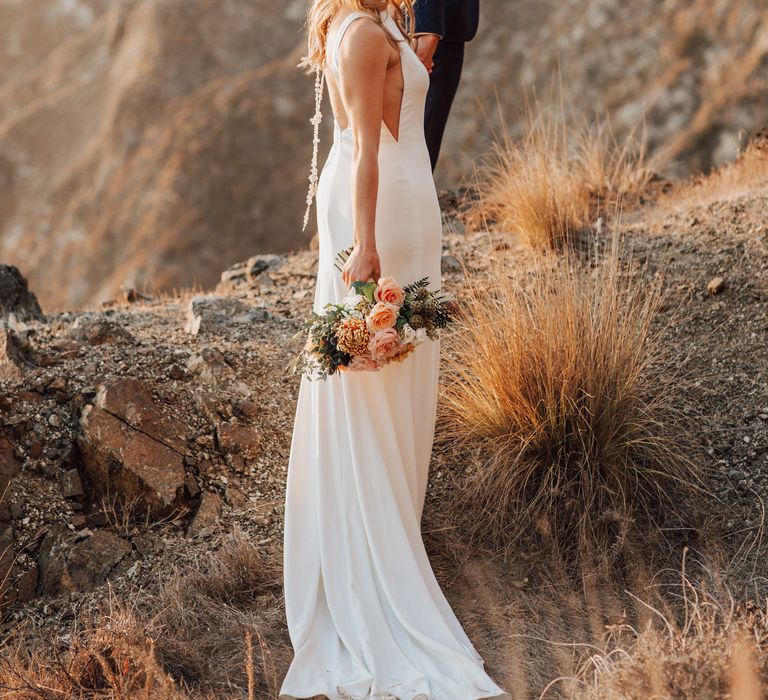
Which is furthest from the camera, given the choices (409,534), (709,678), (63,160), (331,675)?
(63,160)

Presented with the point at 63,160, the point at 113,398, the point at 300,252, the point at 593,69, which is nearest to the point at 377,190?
the point at 113,398

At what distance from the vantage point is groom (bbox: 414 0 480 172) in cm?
479

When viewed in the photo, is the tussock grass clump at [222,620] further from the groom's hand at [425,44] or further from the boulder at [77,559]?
the groom's hand at [425,44]

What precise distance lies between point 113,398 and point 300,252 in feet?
10.3

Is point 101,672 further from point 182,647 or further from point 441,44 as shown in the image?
point 441,44

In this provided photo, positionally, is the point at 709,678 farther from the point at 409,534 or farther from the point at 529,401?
the point at 529,401

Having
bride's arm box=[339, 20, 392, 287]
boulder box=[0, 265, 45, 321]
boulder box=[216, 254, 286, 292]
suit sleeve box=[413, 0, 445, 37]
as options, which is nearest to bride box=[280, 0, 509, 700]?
A: bride's arm box=[339, 20, 392, 287]

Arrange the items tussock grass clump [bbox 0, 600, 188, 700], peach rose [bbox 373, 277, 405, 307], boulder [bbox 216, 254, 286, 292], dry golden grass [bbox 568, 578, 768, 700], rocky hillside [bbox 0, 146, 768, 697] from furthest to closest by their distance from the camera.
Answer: boulder [bbox 216, 254, 286, 292]
rocky hillside [bbox 0, 146, 768, 697]
peach rose [bbox 373, 277, 405, 307]
tussock grass clump [bbox 0, 600, 188, 700]
dry golden grass [bbox 568, 578, 768, 700]

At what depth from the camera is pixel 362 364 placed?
3.03 m

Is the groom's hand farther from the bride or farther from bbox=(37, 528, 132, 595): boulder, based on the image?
bbox=(37, 528, 132, 595): boulder

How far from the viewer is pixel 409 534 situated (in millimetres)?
3336

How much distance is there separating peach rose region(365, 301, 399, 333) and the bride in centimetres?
20

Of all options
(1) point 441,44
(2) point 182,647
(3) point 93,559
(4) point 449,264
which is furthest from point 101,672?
(1) point 441,44

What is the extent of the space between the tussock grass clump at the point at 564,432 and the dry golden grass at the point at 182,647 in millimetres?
1039
